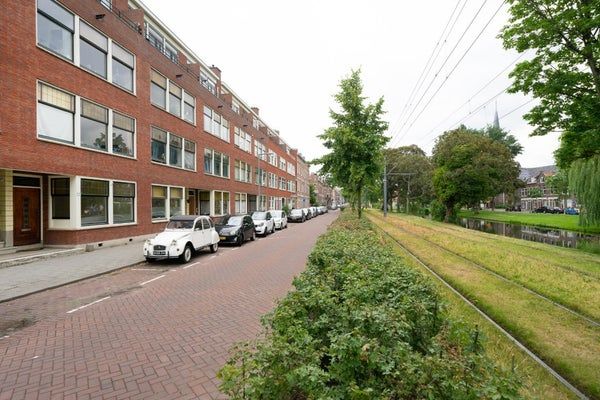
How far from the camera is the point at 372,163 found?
16.9 m

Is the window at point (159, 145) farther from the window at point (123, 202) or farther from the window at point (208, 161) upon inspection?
the window at point (208, 161)

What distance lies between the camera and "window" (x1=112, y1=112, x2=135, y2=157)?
656 inches

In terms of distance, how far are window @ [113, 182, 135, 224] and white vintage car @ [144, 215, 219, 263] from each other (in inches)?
202

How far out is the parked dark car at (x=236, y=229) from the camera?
55.7 ft

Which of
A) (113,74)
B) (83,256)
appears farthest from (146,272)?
(113,74)

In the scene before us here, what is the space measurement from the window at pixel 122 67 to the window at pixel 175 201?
691 centimetres

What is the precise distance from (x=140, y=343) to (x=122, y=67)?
16872 millimetres

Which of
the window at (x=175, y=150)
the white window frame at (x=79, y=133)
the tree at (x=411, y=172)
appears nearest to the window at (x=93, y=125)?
the white window frame at (x=79, y=133)

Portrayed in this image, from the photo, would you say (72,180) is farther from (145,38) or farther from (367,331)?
(367,331)

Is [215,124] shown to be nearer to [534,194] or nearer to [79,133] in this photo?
[79,133]

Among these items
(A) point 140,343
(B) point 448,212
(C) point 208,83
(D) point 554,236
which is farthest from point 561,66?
(B) point 448,212

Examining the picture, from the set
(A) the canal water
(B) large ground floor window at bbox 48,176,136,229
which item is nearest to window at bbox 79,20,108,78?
(B) large ground floor window at bbox 48,176,136,229

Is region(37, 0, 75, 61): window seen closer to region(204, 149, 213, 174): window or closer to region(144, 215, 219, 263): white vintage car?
region(144, 215, 219, 263): white vintage car

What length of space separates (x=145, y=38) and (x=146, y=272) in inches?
594
